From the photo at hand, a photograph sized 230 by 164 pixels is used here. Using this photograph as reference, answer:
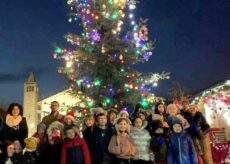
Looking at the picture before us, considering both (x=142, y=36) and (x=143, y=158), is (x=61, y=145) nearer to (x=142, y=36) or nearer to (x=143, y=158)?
(x=143, y=158)

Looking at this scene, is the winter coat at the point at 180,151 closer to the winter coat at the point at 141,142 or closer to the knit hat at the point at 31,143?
the winter coat at the point at 141,142

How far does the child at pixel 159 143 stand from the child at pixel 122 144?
0.44m

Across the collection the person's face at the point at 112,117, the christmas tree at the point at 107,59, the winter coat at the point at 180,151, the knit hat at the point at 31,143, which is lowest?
the winter coat at the point at 180,151

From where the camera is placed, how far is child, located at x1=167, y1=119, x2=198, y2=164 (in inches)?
254

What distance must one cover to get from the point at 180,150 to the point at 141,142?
799mm

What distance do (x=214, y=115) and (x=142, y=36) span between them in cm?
1167

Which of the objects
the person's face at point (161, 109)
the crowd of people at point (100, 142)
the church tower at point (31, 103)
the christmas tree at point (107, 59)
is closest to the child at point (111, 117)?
the crowd of people at point (100, 142)

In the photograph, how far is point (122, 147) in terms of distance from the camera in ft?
21.1

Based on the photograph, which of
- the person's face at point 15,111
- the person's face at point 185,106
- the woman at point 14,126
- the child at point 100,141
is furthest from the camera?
the person's face at point 185,106

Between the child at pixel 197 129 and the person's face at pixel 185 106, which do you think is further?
the person's face at pixel 185 106

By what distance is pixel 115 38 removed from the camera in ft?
38.9

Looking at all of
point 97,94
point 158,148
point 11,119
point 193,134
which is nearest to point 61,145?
point 11,119

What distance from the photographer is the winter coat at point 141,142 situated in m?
6.60

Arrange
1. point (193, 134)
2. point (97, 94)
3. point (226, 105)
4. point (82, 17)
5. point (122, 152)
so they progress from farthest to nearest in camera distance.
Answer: point (226, 105), point (82, 17), point (97, 94), point (193, 134), point (122, 152)
